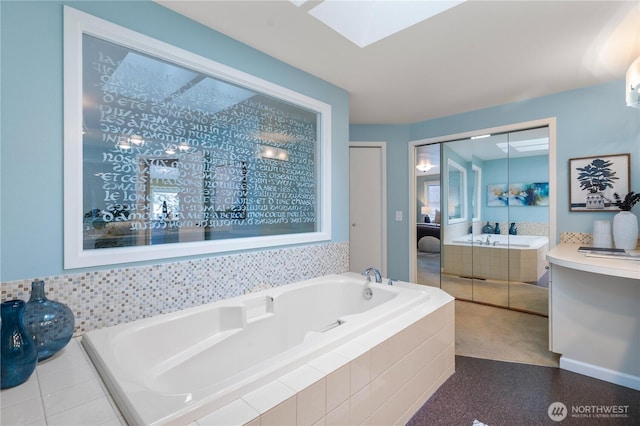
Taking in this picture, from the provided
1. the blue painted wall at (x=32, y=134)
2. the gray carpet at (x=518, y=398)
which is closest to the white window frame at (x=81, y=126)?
the blue painted wall at (x=32, y=134)

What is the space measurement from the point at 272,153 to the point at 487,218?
2.82 m

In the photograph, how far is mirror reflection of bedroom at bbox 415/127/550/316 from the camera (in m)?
3.19

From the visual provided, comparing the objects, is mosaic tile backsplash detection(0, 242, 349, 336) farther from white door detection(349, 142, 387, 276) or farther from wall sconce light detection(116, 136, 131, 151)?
white door detection(349, 142, 387, 276)

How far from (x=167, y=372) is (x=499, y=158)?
12.4 feet

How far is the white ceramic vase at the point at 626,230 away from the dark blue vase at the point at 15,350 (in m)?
3.57

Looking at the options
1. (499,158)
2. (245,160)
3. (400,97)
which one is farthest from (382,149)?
(245,160)

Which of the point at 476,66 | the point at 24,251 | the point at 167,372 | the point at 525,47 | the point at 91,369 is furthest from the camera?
the point at 476,66

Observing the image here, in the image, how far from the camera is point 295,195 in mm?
2410

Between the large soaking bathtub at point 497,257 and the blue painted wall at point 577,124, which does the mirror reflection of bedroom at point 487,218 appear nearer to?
the large soaking bathtub at point 497,257

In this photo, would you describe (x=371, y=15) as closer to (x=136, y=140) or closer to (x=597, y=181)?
(x=136, y=140)

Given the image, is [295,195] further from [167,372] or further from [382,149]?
[382,149]

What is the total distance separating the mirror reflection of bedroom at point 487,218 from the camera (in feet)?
10.5

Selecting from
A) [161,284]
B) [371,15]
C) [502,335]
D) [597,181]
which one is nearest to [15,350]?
[161,284]

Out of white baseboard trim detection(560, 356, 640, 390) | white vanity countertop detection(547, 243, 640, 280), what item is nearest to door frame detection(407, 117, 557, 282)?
white vanity countertop detection(547, 243, 640, 280)
